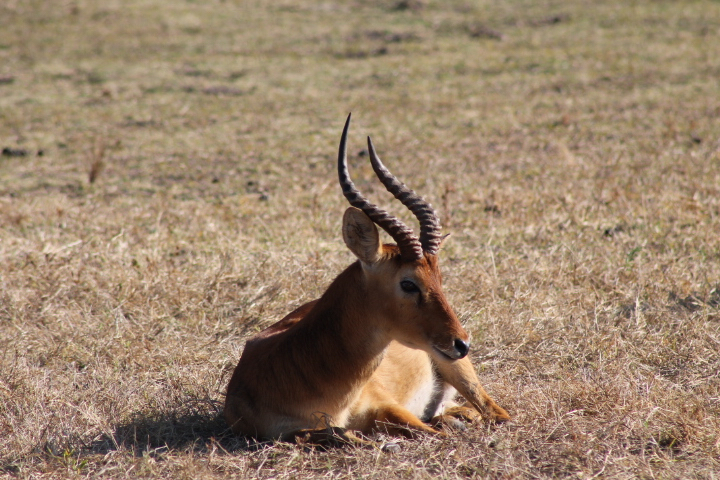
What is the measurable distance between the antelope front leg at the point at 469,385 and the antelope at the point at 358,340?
0.18 meters

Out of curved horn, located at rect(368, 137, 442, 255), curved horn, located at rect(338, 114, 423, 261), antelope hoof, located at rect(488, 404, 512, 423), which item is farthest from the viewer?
antelope hoof, located at rect(488, 404, 512, 423)

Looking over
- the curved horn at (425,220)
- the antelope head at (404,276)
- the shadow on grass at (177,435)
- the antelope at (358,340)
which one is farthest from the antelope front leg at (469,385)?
the shadow on grass at (177,435)

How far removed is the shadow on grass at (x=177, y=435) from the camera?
4.33 metres

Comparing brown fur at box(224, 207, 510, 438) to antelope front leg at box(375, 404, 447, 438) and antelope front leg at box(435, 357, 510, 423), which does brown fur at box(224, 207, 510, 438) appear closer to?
antelope front leg at box(375, 404, 447, 438)

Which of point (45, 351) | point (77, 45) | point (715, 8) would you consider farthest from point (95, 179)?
point (715, 8)

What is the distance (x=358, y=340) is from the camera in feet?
13.9

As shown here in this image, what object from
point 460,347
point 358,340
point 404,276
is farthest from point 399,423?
point 404,276

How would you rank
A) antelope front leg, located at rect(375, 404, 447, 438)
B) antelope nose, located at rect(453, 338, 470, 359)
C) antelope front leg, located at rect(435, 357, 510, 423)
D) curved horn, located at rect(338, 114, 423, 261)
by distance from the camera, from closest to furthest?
antelope nose, located at rect(453, 338, 470, 359) < curved horn, located at rect(338, 114, 423, 261) < antelope front leg, located at rect(375, 404, 447, 438) < antelope front leg, located at rect(435, 357, 510, 423)

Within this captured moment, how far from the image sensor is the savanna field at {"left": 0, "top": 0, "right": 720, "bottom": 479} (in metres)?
4.32

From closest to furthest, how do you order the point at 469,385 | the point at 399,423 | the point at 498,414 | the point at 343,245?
the point at 399,423 < the point at 498,414 < the point at 469,385 < the point at 343,245

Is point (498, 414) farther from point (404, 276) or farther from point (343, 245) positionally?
point (343, 245)

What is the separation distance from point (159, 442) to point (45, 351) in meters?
1.66

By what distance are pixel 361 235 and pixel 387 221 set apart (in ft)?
0.52

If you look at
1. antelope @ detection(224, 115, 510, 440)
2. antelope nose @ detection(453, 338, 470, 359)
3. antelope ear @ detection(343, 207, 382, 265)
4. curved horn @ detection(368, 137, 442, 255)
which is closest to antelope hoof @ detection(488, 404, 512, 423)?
antelope @ detection(224, 115, 510, 440)
